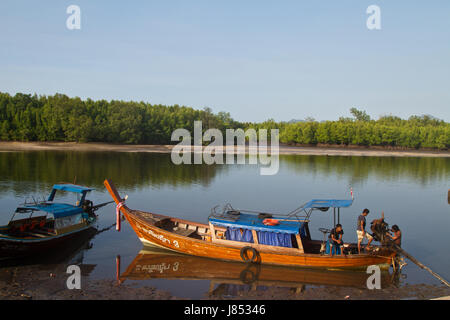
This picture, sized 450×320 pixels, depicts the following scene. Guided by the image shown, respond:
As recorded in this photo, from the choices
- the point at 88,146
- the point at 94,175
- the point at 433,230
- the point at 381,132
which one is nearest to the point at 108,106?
the point at 88,146

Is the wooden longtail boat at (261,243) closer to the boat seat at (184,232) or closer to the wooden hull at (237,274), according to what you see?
the boat seat at (184,232)

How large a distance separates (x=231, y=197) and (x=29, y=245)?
19.3 metres

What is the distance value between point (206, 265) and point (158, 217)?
183 inches

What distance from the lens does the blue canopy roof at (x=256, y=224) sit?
1611cm

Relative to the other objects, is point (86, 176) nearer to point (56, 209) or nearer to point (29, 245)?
point (56, 209)

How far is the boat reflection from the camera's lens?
49.3 ft

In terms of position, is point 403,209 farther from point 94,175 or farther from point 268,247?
point 94,175

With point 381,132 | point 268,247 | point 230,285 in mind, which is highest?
point 381,132

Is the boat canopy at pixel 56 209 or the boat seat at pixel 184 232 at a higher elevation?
the boat canopy at pixel 56 209

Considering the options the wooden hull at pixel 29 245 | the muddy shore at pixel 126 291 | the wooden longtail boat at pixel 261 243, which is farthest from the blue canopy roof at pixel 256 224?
the wooden hull at pixel 29 245

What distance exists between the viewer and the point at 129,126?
3789 inches

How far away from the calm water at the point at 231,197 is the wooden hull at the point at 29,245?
1139 mm
